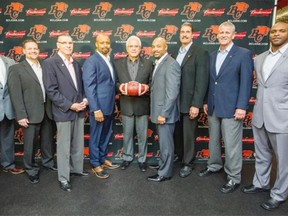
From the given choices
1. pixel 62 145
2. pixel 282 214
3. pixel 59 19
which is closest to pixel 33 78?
pixel 62 145

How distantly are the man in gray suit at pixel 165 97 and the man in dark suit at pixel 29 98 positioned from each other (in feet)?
4.07

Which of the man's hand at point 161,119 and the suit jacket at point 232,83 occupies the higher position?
the suit jacket at point 232,83

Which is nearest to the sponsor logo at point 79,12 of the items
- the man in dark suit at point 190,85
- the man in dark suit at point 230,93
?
the man in dark suit at point 190,85

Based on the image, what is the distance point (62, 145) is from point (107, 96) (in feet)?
2.49

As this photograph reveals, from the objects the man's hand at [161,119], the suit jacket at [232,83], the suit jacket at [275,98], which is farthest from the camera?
the man's hand at [161,119]

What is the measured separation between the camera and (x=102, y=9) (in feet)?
12.1

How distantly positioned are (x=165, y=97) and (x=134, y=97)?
1.67ft

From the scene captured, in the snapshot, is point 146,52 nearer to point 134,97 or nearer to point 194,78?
point 134,97

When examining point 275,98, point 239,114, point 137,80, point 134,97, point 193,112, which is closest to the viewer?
point 275,98

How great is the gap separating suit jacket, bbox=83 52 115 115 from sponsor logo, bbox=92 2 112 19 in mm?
847

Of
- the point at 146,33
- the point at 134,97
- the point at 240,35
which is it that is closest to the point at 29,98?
the point at 134,97

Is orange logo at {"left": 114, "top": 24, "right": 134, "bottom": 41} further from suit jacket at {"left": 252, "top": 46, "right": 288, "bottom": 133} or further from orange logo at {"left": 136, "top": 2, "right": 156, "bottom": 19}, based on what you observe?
suit jacket at {"left": 252, "top": 46, "right": 288, "bottom": 133}

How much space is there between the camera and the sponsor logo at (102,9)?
12.0 feet

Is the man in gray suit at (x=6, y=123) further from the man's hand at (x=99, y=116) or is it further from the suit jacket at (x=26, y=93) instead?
the man's hand at (x=99, y=116)
